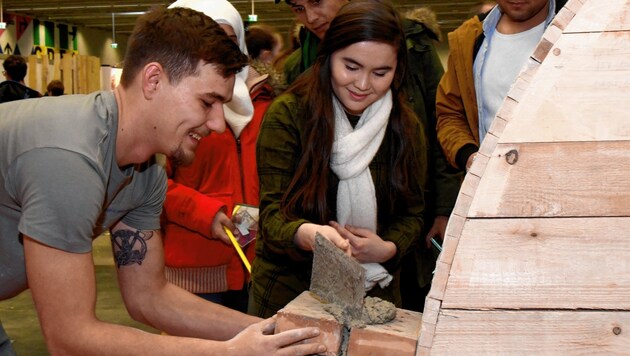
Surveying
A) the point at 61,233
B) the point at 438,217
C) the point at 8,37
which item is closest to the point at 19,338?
the point at 438,217

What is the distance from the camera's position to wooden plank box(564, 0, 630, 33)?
3.27 ft

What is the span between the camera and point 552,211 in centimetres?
100

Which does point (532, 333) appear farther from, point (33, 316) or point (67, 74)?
point (67, 74)

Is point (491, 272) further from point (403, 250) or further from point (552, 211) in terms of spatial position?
point (403, 250)

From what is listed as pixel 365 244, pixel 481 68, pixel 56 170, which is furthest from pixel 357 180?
pixel 56 170

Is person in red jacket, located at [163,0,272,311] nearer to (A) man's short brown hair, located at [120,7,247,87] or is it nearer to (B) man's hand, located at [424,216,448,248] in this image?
(B) man's hand, located at [424,216,448,248]

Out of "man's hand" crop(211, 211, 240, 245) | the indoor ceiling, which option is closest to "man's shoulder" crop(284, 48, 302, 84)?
"man's hand" crop(211, 211, 240, 245)

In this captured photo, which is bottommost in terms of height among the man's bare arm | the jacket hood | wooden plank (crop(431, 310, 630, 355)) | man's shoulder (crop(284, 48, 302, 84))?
the man's bare arm

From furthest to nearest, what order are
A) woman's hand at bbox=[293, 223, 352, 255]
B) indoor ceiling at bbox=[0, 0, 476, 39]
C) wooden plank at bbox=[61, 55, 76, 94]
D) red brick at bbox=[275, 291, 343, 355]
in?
indoor ceiling at bbox=[0, 0, 476, 39], wooden plank at bbox=[61, 55, 76, 94], woman's hand at bbox=[293, 223, 352, 255], red brick at bbox=[275, 291, 343, 355]

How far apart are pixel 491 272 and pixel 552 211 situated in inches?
4.5

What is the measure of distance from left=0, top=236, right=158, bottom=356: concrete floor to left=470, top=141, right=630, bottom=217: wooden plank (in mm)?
4130

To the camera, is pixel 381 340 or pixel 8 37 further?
pixel 8 37

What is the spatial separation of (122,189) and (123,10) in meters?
16.0

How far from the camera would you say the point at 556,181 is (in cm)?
100
